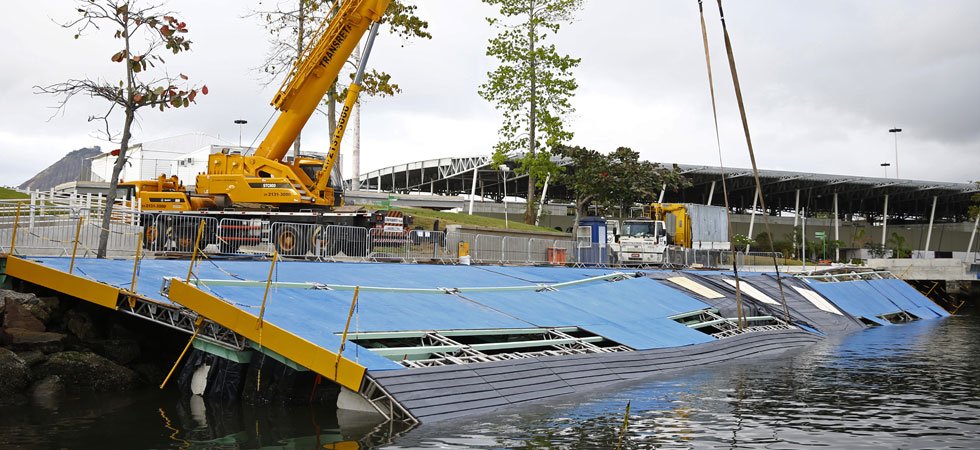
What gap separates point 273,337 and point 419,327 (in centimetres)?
387

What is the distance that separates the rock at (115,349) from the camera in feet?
57.6

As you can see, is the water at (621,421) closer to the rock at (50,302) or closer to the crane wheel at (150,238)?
the rock at (50,302)

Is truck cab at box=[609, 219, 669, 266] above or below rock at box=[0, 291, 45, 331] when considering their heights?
above

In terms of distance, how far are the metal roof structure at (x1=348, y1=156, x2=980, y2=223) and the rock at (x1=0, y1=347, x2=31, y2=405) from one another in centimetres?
7110

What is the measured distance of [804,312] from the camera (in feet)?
110

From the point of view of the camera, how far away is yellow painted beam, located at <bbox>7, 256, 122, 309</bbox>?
16.3m

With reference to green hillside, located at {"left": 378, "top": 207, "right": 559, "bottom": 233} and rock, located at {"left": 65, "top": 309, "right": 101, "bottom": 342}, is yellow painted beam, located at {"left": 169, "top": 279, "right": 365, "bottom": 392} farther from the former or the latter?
green hillside, located at {"left": 378, "top": 207, "right": 559, "bottom": 233}

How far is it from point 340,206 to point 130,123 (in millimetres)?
11796

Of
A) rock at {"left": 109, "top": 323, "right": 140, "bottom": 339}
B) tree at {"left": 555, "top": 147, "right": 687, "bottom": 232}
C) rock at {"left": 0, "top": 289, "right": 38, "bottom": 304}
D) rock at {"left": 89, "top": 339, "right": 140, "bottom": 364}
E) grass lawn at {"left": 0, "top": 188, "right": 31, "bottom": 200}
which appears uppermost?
tree at {"left": 555, "top": 147, "right": 687, "bottom": 232}

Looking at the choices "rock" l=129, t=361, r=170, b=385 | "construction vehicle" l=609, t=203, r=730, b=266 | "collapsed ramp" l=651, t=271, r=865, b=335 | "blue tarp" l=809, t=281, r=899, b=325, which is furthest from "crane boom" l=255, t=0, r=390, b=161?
"blue tarp" l=809, t=281, r=899, b=325

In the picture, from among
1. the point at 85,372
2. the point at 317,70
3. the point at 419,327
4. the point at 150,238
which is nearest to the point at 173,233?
the point at 150,238

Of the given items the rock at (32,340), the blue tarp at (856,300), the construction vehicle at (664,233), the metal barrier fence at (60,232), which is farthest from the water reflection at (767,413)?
the construction vehicle at (664,233)

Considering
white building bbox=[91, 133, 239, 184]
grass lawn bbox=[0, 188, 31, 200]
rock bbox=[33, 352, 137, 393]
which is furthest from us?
white building bbox=[91, 133, 239, 184]

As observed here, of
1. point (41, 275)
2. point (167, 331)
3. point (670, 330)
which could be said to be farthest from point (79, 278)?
point (670, 330)
